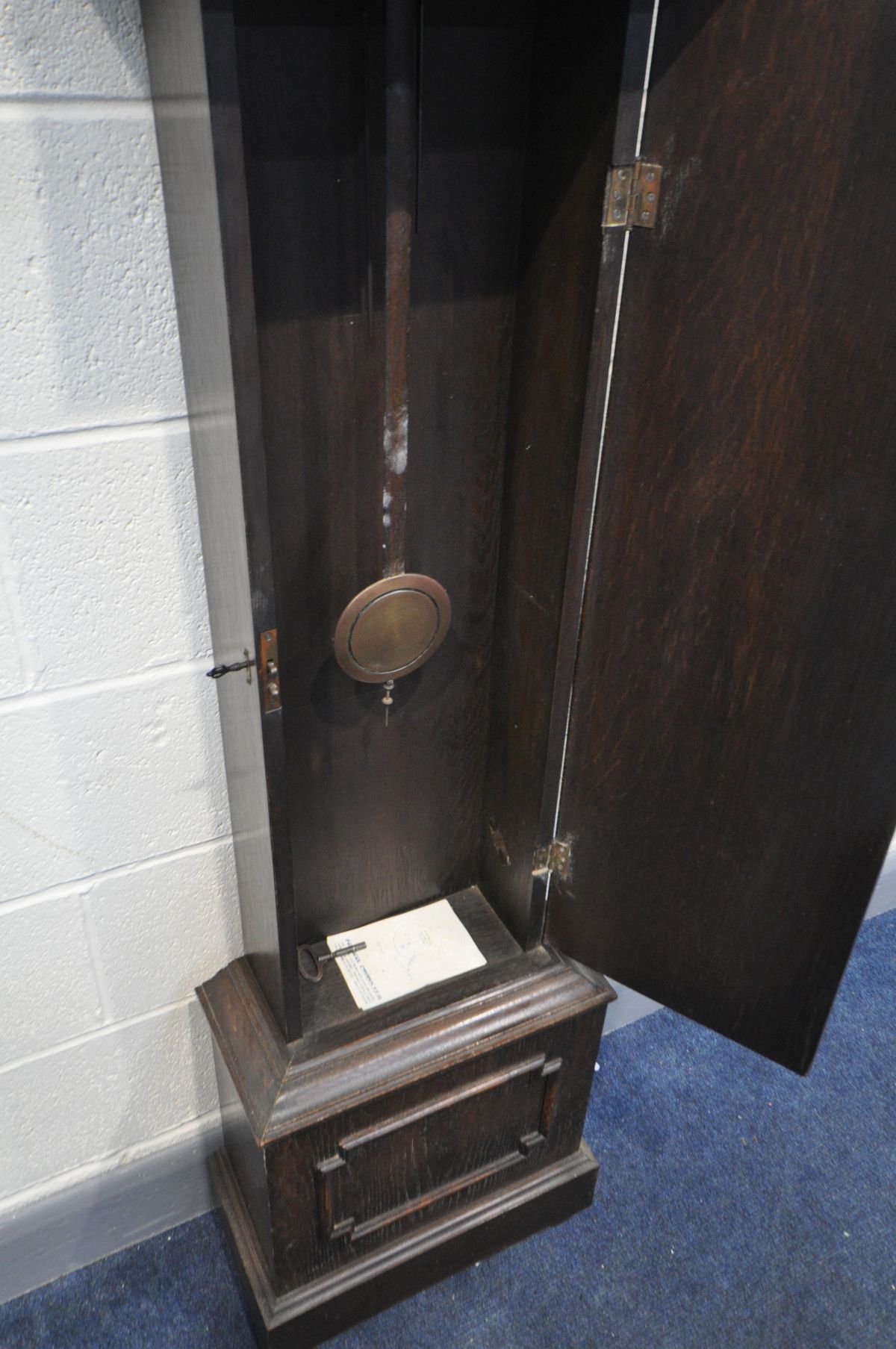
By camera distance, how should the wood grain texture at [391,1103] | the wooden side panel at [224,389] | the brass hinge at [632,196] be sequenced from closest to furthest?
the wooden side panel at [224,389] < the brass hinge at [632,196] < the wood grain texture at [391,1103]

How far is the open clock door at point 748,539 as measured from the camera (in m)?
0.65

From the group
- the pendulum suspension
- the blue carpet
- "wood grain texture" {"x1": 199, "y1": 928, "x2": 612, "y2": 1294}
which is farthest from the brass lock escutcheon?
the blue carpet

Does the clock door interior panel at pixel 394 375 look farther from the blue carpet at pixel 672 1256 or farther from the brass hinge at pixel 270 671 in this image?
the blue carpet at pixel 672 1256

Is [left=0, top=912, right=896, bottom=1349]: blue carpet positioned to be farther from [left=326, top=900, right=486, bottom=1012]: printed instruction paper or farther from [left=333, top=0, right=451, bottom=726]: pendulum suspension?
[left=333, top=0, right=451, bottom=726]: pendulum suspension

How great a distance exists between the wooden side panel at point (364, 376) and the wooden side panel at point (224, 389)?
50 mm

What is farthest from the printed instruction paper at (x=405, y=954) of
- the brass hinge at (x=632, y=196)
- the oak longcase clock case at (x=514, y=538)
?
the brass hinge at (x=632, y=196)

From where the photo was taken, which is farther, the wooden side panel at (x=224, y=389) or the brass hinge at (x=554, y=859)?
the brass hinge at (x=554, y=859)

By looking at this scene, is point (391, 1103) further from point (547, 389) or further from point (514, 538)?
point (547, 389)

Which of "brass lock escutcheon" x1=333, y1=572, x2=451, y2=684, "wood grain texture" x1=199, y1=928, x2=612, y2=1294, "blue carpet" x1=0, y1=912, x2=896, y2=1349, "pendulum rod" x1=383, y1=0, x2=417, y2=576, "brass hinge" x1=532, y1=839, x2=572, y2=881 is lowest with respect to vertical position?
"blue carpet" x1=0, y1=912, x2=896, y2=1349

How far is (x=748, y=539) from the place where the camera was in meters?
0.77

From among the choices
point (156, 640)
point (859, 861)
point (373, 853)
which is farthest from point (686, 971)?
point (156, 640)

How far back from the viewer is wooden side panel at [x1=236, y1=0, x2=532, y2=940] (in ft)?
2.28

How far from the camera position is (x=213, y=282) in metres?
0.64

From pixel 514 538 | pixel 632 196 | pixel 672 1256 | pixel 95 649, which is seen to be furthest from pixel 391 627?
pixel 672 1256
